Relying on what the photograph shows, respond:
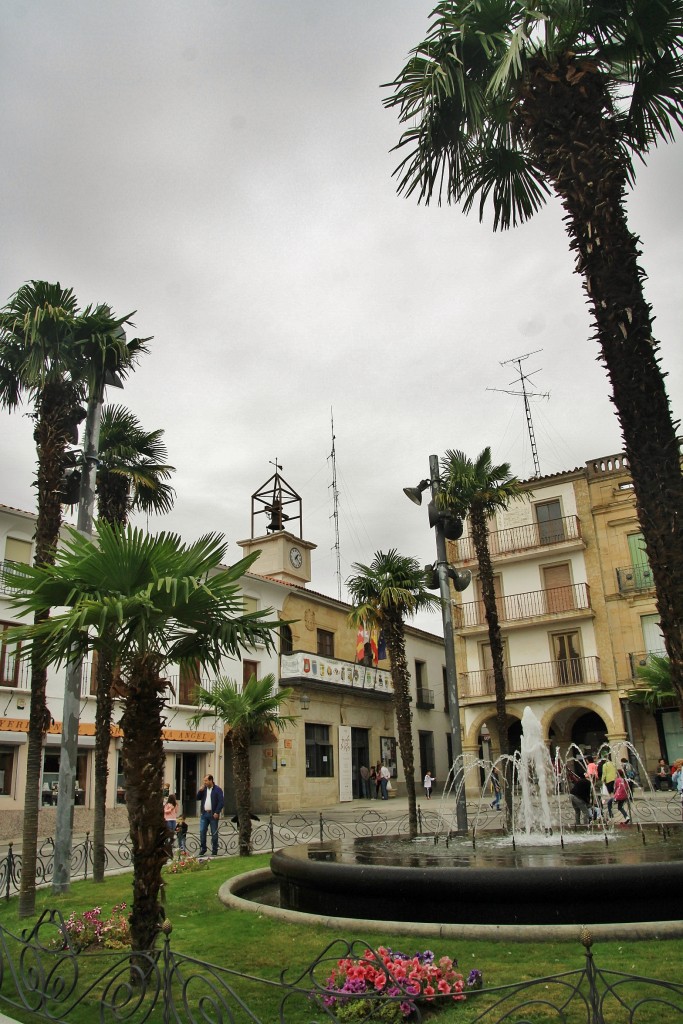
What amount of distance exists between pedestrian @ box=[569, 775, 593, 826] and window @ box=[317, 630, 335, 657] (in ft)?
71.6

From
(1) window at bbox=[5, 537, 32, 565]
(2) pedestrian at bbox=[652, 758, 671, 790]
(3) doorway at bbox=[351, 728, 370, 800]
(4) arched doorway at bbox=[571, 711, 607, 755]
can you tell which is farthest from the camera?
(3) doorway at bbox=[351, 728, 370, 800]

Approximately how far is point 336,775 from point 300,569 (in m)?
9.33

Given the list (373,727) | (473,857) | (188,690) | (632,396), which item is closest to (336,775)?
(373,727)

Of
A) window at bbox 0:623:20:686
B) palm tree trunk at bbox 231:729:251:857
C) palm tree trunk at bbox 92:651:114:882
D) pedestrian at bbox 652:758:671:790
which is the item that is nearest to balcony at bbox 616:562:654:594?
pedestrian at bbox 652:758:671:790

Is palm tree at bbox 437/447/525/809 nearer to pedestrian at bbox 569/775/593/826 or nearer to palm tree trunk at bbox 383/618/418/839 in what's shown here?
palm tree trunk at bbox 383/618/418/839

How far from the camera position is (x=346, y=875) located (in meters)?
8.68

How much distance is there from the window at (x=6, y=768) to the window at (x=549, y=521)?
21942mm

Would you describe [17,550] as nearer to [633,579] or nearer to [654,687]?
[654,687]

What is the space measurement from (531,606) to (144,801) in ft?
95.5

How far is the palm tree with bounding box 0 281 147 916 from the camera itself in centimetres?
1233

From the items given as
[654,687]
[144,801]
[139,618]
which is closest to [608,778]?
[654,687]

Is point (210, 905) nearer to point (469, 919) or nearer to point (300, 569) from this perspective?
point (469, 919)

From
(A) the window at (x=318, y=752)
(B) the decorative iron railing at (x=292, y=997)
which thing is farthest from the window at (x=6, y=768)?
(B) the decorative iron railing at (x=292, y=997)

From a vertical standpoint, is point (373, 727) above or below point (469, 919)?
above
